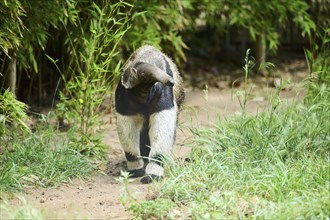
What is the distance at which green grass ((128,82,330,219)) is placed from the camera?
14.5 ft

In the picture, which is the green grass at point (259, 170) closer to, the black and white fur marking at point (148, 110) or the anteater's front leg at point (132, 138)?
the black and white fur marking at point (148, 110)

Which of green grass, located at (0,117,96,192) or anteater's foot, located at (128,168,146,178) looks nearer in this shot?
green grass, located at (0,117,96,192)

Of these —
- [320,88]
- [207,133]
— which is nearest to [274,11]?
[320,88]

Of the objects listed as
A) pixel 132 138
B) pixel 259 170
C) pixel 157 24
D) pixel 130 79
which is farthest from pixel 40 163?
pixel 157 24

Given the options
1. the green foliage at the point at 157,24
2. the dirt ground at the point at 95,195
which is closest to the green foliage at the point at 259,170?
the dirt ground at the point at 95,195

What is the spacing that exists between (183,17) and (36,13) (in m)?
2.79

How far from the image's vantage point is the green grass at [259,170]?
4422mm

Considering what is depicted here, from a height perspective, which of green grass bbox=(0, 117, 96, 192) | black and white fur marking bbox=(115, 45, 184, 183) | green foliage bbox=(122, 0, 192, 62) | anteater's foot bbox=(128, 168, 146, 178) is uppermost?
green foliage bbox=(122, 0, 192, 62)

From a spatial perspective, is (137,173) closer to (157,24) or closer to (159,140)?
(159,140)

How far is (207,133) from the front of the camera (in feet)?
19.4

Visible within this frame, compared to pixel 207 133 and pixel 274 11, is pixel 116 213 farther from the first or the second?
pixel 274 11

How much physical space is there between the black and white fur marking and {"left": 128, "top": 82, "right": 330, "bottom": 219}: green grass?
24 centimetres

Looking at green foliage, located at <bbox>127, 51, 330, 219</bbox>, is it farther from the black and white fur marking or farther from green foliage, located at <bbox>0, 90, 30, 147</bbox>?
A: green foliage, located at <bbox>0, 90, 30, 147</bbox>

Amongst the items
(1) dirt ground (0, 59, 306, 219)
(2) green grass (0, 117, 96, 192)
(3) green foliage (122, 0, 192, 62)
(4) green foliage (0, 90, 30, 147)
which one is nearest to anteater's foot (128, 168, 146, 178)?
(1) dirt ground (0, 59, 306, 219)
